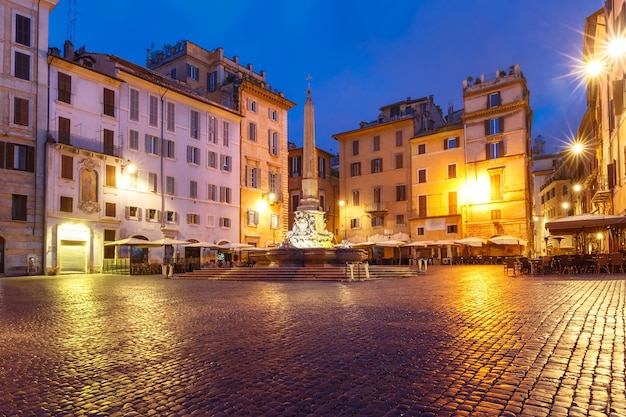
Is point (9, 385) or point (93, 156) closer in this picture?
point (9, 385)

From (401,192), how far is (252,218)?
16091 mm

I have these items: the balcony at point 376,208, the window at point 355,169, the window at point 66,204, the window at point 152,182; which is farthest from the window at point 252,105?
the window at point 66,204

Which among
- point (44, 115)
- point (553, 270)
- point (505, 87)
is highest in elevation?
point (505, 87)

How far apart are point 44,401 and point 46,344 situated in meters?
2.66

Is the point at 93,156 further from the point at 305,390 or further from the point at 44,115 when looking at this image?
the point at 305,390

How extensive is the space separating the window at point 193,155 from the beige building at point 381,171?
18.5 m

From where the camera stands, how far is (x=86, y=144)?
32875mm

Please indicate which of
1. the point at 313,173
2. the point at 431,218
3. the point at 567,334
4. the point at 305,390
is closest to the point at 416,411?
the point at 305,390

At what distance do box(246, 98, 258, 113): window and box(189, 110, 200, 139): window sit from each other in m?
5.94

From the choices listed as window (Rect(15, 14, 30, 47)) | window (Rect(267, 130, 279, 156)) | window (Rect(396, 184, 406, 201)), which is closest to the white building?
window (Rect(15, 14, 30, 47))

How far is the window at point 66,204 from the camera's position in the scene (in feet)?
102

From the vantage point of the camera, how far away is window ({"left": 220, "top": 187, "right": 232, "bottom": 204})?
4278cm

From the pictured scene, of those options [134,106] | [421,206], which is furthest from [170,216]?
[421,206]

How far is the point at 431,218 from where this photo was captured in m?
48.9
